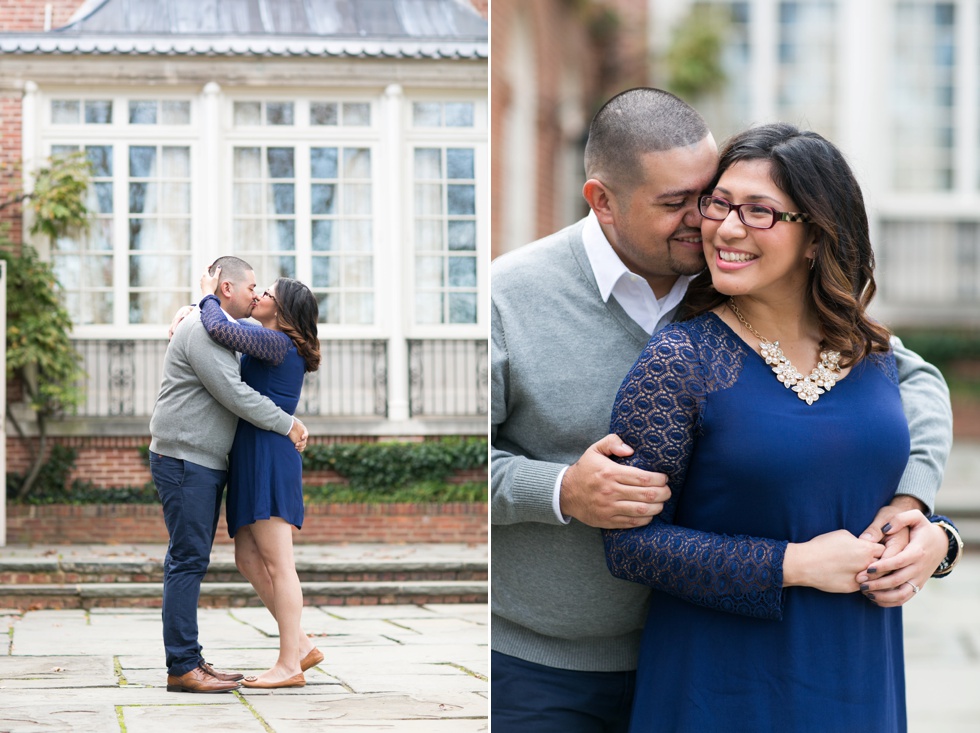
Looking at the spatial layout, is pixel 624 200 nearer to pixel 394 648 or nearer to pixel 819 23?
pixel 394 648

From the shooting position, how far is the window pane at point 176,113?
9.26ft

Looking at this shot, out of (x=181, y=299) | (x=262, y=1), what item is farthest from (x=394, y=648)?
(x=262, y=1)

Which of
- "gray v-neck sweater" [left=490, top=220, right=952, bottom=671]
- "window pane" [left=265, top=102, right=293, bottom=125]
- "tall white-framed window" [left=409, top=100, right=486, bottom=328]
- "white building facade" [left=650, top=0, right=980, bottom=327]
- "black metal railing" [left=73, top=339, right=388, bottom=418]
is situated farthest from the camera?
"white building facade" [left=650, top=0, right=980, bottom=327]

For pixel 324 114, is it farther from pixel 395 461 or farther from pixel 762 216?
pixel 762 216

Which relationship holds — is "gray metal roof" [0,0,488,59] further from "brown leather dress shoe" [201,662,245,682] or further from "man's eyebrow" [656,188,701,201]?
"brown leather dress shoe" [201,662,245,682]

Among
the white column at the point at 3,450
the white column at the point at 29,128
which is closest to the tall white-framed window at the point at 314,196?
the white column at the point at 29,128

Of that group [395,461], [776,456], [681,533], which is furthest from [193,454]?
[776,456]

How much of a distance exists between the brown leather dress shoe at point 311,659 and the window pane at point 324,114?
123 cm

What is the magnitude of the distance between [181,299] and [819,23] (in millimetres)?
9876

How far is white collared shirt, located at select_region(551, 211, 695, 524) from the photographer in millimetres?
2102

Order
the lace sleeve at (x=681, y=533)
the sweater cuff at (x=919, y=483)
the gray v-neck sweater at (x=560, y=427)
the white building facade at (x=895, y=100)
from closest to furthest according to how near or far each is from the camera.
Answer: the lace sleeve at (x=681, y=533), the sweater cuff at (x=919, y=483), the gray v-neck sweater at (x=560, y=427), the white building facade at (x=895, y=100)

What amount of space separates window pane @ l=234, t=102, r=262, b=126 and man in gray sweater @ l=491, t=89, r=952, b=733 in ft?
3.00

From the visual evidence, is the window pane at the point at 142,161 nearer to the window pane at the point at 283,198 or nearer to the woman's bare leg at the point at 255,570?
the window pane at the point at 283,198

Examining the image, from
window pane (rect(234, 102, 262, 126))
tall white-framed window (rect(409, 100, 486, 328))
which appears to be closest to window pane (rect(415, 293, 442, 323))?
tall white-framed window (rect(409, 100, 486, 328))
